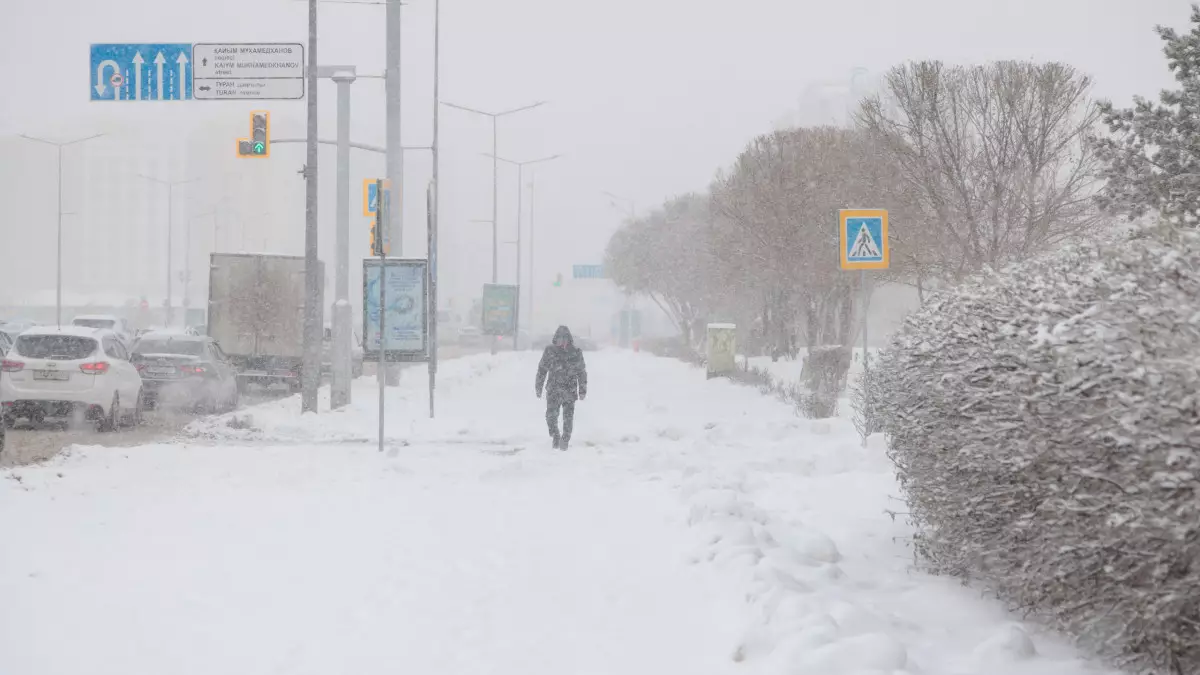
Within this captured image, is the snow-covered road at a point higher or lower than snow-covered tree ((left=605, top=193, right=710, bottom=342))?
lower

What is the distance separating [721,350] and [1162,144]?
1883 cm

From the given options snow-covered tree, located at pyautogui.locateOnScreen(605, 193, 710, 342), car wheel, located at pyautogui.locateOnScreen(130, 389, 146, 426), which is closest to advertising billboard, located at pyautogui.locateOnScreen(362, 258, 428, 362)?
car wheel, located at pyautogui.locateOnScreen(130, 389, 146, 426)

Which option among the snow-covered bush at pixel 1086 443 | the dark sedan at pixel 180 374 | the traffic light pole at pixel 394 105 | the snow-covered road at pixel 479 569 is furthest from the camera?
the traffic light pole at pixel 394 105

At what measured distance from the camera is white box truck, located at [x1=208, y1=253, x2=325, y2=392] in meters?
29.0

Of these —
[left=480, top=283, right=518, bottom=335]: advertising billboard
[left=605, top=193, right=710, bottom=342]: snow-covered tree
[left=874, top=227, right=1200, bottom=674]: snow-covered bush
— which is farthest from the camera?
[left=605, top=193, right=710, bottom=342]: snow-covered tree

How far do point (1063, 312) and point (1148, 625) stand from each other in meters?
1.31

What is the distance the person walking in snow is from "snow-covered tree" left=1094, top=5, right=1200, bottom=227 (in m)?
6.38

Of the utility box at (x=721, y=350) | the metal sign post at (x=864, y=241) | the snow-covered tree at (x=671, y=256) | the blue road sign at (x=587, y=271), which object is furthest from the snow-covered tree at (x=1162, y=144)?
the blue road sign at (x=587, y=271)

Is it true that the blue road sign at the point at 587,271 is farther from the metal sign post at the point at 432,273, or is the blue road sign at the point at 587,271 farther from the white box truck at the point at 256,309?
the metal sign post at the point at 432,273

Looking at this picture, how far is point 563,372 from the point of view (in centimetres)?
1653

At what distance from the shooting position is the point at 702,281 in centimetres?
5572

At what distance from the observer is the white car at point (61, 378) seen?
18.1 metres

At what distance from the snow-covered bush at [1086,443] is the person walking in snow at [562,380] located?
9864mm

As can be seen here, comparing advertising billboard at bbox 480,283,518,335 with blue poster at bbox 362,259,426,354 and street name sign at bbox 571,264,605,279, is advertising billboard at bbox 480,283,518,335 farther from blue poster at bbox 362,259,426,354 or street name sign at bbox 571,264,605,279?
street name sign at bbox 571,264,605,279
